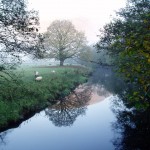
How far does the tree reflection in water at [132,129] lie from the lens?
16.8 metres

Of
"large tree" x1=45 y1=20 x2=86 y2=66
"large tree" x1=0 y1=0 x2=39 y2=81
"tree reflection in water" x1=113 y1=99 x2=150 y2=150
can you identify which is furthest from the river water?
"large tree" x1=45 y1=20 x2=86 y2=66

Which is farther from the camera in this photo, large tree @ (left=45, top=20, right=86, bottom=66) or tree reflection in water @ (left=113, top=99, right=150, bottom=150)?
large tree @ (left=45, top=20, right=86, bottom=66)

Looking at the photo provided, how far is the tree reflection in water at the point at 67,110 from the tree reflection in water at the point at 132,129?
13.3ft

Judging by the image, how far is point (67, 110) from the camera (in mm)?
27891

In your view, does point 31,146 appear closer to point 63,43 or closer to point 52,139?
point 52,139

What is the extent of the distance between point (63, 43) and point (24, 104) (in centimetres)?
4993

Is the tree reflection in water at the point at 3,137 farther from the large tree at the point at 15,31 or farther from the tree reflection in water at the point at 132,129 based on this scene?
the tree reflection in water at the point at 132,129

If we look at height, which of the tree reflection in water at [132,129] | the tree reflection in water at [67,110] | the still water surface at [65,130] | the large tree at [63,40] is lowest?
the tree reflection in water at [67,110]

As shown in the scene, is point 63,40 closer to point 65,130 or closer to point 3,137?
point 65,130

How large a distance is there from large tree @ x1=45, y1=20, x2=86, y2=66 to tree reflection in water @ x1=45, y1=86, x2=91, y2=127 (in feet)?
128

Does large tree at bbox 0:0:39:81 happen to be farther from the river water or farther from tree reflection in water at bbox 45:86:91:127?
tree reflection in water at bbox 45:86:91:127

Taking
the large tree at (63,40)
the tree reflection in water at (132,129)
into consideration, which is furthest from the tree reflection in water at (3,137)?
the large tree at (63,40)

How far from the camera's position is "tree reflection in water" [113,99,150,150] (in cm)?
1685

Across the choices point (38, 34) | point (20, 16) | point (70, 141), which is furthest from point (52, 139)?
point (20, 16)
